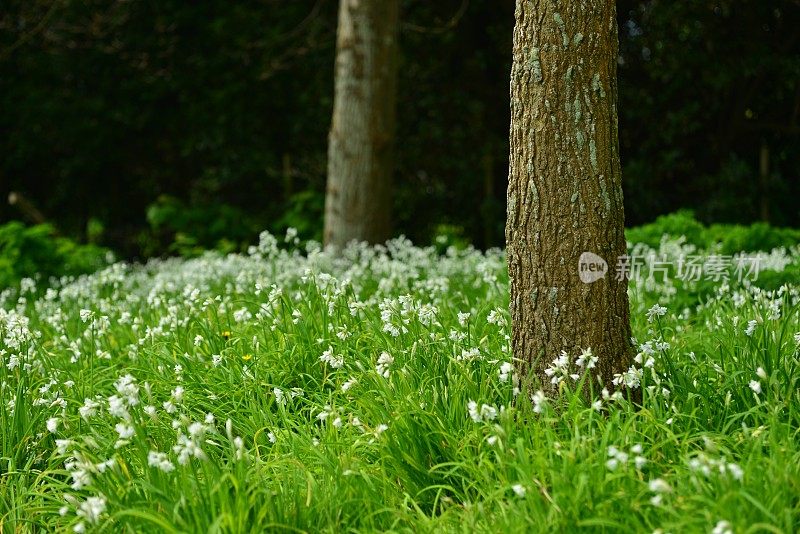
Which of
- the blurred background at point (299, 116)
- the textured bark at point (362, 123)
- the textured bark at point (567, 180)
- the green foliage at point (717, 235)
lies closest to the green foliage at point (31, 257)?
the blurred background at point (299, 116)

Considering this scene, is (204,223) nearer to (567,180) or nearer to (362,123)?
(362,123)

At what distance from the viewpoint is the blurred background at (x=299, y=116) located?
9766 millimetres

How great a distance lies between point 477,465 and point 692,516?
2.81 ft

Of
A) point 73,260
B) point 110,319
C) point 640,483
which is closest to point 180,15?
point 73,260

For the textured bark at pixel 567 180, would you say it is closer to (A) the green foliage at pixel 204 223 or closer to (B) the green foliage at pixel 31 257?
(B) the green foliage at pixel 31 257

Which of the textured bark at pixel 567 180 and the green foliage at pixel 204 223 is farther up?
the textured bark at pixel 567 180

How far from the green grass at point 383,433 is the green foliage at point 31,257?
11.0 ft

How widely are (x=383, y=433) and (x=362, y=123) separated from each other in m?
5.51

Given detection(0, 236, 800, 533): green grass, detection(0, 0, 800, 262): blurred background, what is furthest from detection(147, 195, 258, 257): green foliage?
detection(0, 236, 800, 533): green grass

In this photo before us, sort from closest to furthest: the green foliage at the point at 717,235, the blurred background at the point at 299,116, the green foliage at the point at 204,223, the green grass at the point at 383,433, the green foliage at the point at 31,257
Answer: the green grass at the point at 383,433 → the green foliage at the point at 717,235 → the green foliage at the point at 31,257 → the blurred background at the point at 299,116 → the green foliage at the point at 204,223

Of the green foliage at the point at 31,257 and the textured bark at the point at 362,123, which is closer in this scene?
the green foliage at the point at 31,257

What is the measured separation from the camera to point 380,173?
28.5 feet

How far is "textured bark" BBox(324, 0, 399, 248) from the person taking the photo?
27.8 ft

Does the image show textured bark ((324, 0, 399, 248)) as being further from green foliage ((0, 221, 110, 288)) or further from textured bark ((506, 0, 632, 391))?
textured bark ((506, 0, 632, 391))
